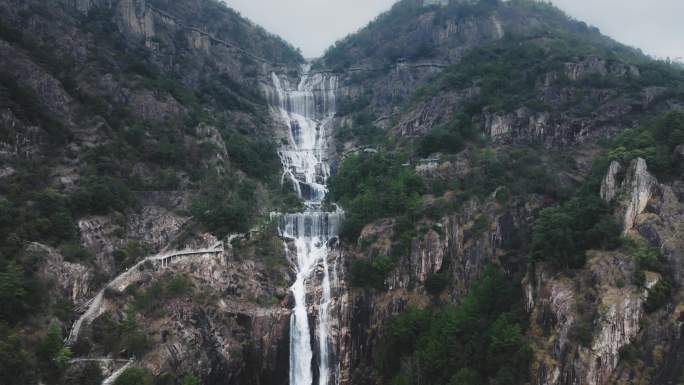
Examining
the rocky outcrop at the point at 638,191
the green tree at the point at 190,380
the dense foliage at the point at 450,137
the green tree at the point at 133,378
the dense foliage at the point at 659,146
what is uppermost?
the dense foliage at the point at 450,137

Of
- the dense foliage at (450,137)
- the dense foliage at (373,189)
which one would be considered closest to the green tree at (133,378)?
the dense foliage at (373,189)

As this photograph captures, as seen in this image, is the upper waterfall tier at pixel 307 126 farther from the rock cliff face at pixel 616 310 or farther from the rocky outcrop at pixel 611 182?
the rock cliff face at pixel 616 310

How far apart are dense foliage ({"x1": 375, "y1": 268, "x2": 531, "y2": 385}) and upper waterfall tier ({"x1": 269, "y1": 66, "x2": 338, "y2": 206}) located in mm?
23609

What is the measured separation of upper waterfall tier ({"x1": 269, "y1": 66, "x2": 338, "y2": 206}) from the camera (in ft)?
226

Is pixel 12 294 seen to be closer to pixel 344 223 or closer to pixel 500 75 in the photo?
pixel 344 223

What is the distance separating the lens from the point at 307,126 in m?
87.7

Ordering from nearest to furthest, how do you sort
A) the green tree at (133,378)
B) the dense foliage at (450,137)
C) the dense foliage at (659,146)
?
the green tree at (133,378)
the dense foliage at (659,146)
the dense foliage at (450,137)

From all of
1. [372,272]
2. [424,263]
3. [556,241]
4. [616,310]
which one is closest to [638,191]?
[556,241]

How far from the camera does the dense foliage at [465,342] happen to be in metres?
35.9

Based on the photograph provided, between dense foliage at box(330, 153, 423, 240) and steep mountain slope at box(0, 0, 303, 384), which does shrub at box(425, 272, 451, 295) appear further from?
steep mountain slope at box(0, 0, 303, 384)

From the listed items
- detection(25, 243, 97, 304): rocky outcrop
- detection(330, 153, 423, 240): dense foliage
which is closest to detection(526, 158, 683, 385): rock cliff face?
detection(330, 153, 423, 240): dense foliage

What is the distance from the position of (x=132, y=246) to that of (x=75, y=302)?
7.27m

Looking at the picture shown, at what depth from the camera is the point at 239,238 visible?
49219 mm

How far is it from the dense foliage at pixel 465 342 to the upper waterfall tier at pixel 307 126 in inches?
929
